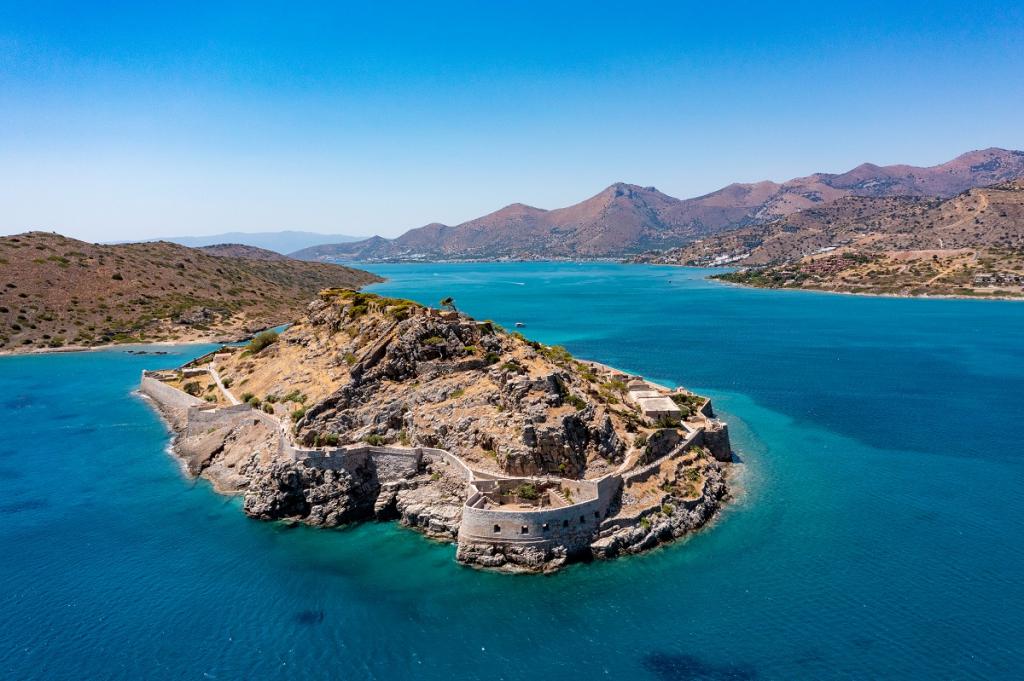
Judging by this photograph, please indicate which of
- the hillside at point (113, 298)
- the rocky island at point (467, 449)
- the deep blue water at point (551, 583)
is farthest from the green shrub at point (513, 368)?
the hillside at point (113, 298)

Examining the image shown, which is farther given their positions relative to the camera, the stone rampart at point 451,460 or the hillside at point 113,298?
the hillside at point 113,298

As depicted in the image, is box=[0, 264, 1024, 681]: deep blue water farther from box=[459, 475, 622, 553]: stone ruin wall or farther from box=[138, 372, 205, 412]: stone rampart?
box=[138, 372, 205, 412]: stone rampart

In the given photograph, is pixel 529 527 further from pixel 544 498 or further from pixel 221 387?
pixel 221 387

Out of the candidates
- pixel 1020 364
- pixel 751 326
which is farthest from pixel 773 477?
pixel 751 326

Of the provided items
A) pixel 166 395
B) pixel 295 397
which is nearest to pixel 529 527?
pixel 295 397

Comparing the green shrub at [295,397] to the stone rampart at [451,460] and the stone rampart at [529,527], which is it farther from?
the stone rampart at [529,527]

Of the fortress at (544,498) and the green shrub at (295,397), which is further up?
the green shrub at (295,397)

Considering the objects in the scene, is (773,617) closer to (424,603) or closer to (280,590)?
(424,603)
